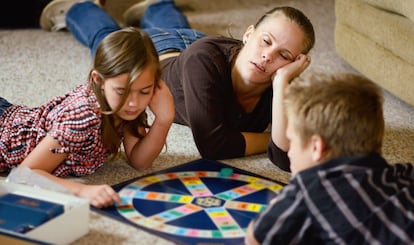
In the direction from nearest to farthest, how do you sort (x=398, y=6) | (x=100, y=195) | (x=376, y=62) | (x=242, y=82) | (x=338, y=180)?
(x=338, y=180) < (x=100, y=195) < (x=242, y=82) < (x=398, y=6) < (x=376, y=62)

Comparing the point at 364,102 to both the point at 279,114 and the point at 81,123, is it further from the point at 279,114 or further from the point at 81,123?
the point at 81,123

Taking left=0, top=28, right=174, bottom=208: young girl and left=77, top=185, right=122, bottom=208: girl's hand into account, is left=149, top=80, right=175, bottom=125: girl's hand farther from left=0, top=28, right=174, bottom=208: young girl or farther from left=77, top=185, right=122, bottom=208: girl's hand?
left=77, top=185, right=122, bottom=208: girl's hand

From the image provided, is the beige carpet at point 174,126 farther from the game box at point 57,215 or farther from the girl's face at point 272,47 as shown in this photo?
the girl's face at point 272,47

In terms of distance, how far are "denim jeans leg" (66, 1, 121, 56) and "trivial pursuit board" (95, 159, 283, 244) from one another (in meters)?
0.80

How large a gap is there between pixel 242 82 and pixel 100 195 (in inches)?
19.0

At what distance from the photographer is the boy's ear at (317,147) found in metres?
1.16

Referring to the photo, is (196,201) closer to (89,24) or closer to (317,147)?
(317,147)

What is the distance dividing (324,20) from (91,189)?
180 cm

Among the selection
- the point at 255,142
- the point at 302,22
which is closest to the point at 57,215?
the point at 255,142

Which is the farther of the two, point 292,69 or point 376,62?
point 376,62

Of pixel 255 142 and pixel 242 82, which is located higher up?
pixel 242 82

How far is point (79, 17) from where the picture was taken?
2463 millimetres

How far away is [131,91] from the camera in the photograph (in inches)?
58.2

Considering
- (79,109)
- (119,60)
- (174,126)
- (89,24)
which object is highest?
(119,60)
